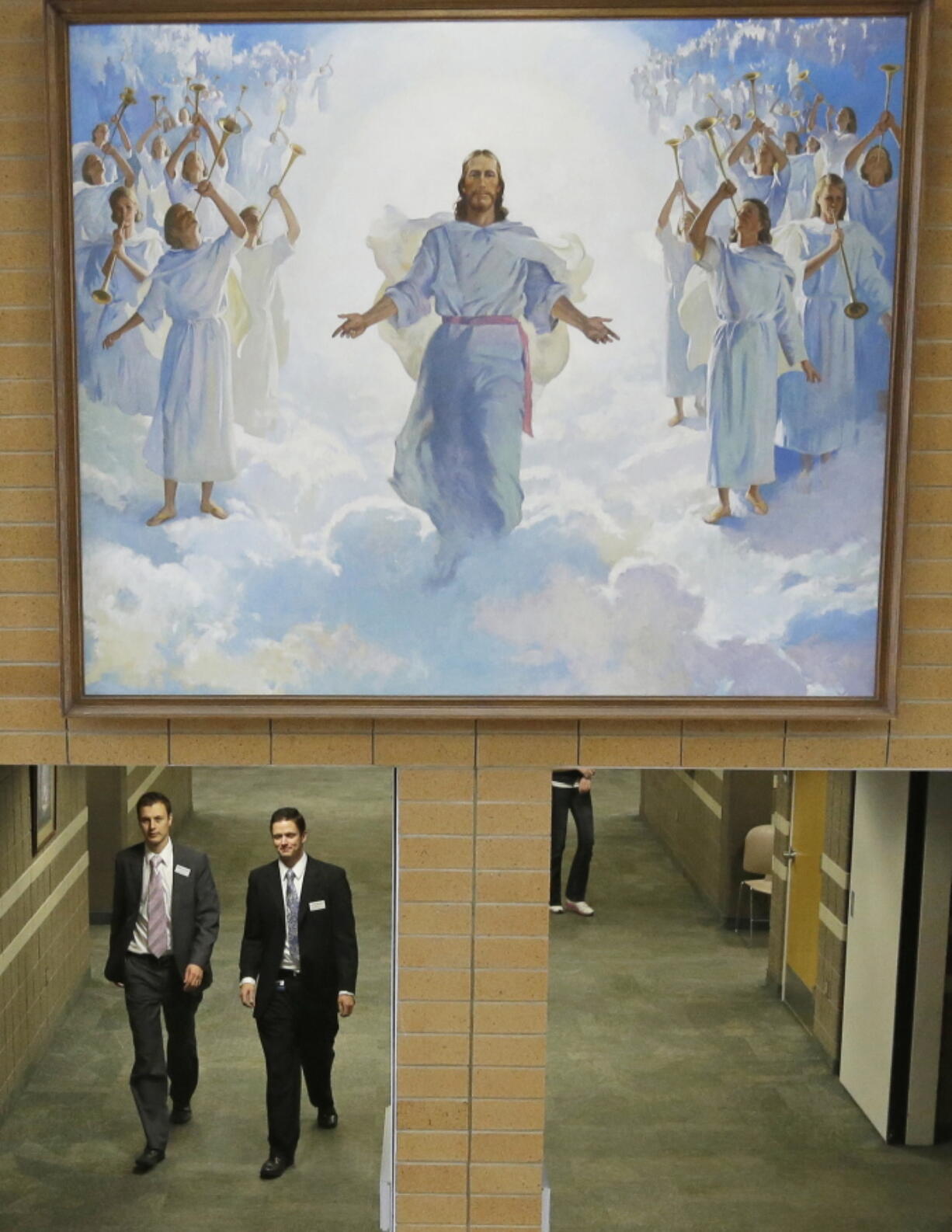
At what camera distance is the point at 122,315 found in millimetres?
3477

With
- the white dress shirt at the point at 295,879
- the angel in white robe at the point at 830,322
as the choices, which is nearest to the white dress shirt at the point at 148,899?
the white dress shirt at the point at 295,879

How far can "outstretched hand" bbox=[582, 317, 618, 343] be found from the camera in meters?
3.49

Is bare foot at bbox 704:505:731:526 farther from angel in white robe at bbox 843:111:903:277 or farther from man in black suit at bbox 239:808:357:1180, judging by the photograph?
man in black suit at bbox 239:808:357:1180

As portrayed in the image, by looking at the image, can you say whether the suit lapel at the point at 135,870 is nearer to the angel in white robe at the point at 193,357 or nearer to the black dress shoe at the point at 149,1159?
the black dress shoe at the point at 149,1159

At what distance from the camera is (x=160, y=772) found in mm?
4883

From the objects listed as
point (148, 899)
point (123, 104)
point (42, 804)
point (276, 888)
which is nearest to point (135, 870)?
point (148, 899)

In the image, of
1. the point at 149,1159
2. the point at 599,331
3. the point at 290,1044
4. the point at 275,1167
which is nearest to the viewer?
the point at 599,331

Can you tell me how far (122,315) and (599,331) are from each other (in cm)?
129

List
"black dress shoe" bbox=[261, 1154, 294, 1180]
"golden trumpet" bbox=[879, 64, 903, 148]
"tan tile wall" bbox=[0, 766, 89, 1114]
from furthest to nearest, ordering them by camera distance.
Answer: "tan tile wall" bbox=[0, 766, 89, 1114] → "black dress shoe" bbox=[261, 1154, 294, 1180] → "golden trumpet" bbox=[879, 64, 903, 148]

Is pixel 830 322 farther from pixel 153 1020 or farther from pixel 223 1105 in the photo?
pixel 223 1105

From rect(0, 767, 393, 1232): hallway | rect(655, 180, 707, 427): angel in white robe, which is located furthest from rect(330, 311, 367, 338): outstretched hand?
rect(0, 767, 393, 1232): hallway

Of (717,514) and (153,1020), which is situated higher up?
(717,514)

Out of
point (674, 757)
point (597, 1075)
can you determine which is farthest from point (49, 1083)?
point (674, 757)

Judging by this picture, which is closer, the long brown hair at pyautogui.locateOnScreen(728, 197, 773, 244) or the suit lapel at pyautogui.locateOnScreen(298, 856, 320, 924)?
the long brown hair at pyautogui.locateOnScreen(728, 197, 773, 244)
